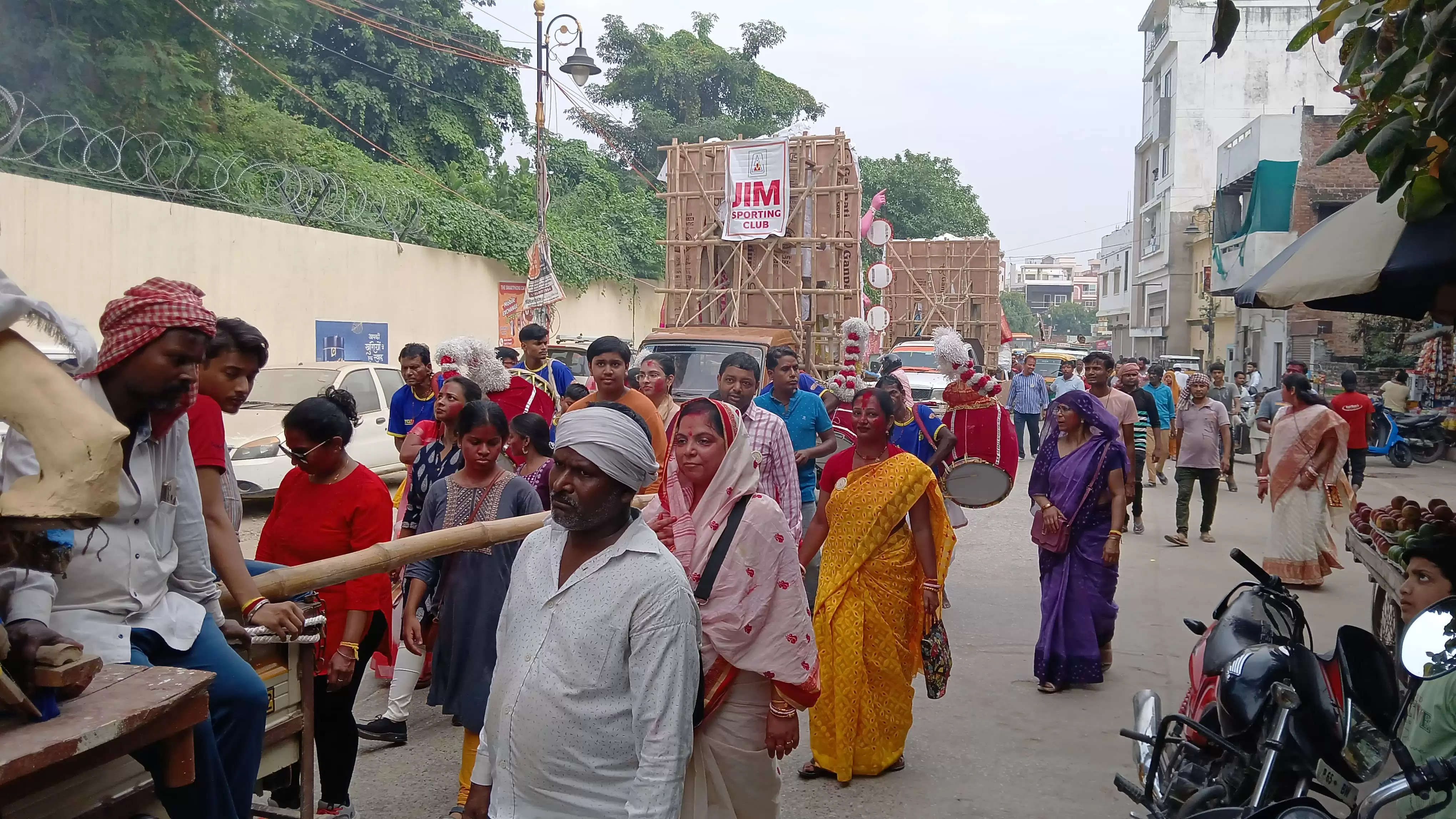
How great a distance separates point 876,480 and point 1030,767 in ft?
5.19

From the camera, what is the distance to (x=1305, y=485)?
9000mm

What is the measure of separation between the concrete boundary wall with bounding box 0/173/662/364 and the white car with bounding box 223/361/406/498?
1931 mm

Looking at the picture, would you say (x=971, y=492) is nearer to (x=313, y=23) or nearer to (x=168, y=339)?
(x=168, y=339)

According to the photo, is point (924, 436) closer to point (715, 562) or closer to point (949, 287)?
point (715, 562)

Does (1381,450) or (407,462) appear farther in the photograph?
(1381,450)

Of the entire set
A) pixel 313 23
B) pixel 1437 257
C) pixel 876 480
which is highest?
pixel 313 23

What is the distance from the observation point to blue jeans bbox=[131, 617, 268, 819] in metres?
2.52

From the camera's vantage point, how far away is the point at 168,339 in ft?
8.12

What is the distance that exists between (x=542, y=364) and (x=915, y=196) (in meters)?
41.8

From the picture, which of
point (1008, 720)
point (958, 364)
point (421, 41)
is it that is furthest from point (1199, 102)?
point (1008, 720)

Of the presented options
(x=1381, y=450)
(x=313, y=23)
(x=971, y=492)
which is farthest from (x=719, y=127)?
(x=971, y=492)

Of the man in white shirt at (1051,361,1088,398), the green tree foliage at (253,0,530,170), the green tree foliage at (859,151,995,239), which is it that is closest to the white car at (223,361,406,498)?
the man in white shirt at (1051,361,1088,398)

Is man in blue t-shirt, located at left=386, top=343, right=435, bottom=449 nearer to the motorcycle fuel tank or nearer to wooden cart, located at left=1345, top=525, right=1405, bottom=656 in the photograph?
the motorcycle fuel tank

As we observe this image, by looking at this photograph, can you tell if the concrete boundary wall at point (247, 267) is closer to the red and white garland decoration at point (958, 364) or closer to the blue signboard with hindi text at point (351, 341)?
the blue signboard with hindi text at point (351, 341)
